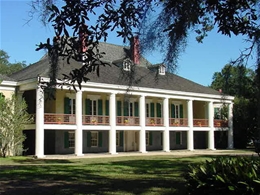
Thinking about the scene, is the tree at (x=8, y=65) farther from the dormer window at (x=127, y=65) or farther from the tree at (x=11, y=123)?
the dormer window at (x=127, y=65)

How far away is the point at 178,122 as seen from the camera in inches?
1350

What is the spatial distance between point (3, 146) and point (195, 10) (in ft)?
66.7

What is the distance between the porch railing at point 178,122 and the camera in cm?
3375

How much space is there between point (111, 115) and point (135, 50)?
876 inches

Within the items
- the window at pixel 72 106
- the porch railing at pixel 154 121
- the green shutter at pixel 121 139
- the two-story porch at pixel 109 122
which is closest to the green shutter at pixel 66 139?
the two-story porch at pixel 109 122

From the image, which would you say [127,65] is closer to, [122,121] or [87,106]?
[87,106]

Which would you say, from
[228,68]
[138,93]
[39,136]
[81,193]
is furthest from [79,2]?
[138,93]

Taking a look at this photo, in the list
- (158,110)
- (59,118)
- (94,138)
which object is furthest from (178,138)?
(59,118)

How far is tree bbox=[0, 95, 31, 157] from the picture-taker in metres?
24.4

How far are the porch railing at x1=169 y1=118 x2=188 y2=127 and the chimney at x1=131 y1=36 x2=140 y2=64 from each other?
26.7 m

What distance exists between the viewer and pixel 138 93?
30359 mm

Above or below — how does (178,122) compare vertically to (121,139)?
above

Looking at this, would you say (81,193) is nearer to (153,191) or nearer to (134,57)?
(153,191)

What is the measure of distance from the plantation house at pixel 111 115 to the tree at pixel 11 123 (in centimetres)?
98
